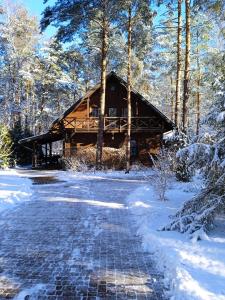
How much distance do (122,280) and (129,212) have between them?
14.7ft

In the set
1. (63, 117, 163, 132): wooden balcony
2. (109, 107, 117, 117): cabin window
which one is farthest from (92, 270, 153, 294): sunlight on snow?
(109, 107, 117, 117): cabin window

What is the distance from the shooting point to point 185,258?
17.3ft

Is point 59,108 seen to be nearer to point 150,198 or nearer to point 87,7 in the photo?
point 87,7

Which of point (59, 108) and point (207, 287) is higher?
point (59, 108)

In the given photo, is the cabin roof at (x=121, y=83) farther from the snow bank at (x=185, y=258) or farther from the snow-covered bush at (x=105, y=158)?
the snow bank at (x=185, y=258)

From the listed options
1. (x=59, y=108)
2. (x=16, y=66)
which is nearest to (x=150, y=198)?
(x=16, y=66)

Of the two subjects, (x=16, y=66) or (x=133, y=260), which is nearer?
(x=133, y=260)

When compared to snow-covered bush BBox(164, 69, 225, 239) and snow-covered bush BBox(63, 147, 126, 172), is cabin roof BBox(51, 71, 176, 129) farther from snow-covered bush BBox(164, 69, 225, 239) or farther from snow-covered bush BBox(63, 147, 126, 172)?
snow-covered bush BBox(164, 69, 225, 239)

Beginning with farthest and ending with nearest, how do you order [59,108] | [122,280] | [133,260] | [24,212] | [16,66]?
1. [59,108]
2. [16,66]
3. [24,212]
4. [133,260]
5. [122,280]

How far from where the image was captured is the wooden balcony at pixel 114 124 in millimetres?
23844

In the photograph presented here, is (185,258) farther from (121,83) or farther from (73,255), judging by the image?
(121,83)

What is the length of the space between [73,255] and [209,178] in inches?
120

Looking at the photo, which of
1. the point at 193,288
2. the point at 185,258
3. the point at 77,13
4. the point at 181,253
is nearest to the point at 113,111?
the point at 77,13

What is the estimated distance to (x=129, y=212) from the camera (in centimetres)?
920
